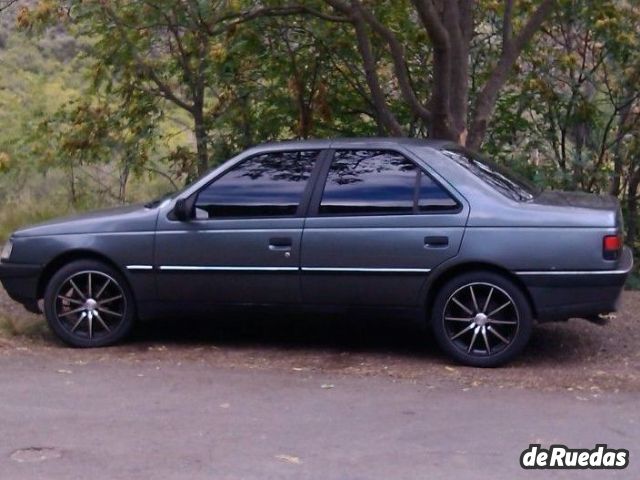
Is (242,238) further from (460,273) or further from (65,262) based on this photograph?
(460,273)

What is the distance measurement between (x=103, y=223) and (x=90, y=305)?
62 cm

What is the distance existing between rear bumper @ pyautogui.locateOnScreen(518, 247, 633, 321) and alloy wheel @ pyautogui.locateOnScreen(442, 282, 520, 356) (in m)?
0.20

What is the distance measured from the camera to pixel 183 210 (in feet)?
28.3

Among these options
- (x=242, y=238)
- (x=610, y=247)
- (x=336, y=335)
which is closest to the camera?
Answer: (x=610, y=247)

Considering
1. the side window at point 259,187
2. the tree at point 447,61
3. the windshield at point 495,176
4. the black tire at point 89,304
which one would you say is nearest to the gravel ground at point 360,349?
the black tire at point 89,304

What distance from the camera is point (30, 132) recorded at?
14984 millimetres

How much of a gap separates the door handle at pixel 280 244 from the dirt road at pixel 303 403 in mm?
567

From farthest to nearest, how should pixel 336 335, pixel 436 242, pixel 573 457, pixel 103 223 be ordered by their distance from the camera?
1. pixel 336 335
2. pixel 103 223
3. pixel 436 242
4. pixel 573 457

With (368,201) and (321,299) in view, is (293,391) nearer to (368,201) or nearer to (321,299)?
(321,299)

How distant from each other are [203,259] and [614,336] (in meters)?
3.18

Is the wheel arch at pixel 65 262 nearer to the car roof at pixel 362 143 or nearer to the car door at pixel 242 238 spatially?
A: the car door at pixel 242 238

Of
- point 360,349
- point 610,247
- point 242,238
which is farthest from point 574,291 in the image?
point 242,238

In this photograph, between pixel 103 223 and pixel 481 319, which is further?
pixel 103 223

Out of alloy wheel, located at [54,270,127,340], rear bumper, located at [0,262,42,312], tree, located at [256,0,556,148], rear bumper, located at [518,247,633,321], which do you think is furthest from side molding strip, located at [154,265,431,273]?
tree, located at [256,0,556,148]
